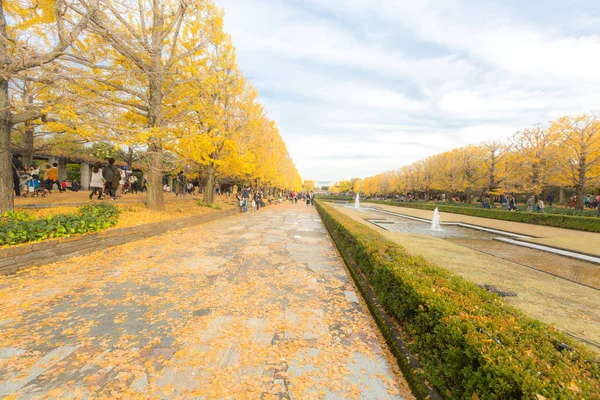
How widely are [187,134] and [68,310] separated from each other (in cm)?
766

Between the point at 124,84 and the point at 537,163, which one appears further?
the point at 537,163

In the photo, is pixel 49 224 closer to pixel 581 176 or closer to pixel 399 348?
pixel 399 348

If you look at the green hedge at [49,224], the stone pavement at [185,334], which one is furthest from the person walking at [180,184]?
the stone pavement at [185,334]

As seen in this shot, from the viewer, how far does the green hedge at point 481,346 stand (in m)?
1.61

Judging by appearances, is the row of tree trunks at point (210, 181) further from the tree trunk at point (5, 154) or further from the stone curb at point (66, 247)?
the tree trunk at point (5, 154)

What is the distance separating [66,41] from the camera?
5742 mm

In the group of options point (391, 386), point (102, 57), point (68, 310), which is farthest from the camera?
point (102, 57)

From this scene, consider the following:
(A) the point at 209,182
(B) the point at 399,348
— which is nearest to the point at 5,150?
(B) the point at 399,348

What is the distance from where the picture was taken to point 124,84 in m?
9.80

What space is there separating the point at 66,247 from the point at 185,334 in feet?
15.1

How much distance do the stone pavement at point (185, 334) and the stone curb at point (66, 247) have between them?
0.70 feet

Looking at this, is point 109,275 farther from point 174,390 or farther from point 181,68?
point 181,68

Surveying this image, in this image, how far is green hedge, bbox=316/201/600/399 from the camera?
63.4 inches

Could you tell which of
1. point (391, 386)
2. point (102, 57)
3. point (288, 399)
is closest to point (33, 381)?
point (288, 399)
